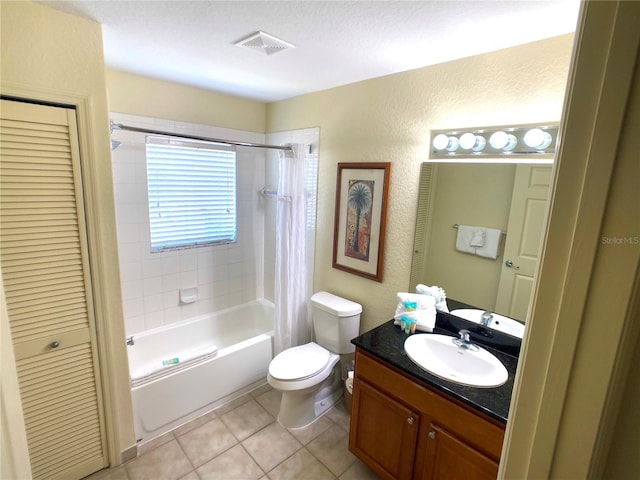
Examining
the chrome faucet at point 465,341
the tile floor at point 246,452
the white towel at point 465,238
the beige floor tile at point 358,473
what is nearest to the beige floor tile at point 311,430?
the tile floor at point 246,452

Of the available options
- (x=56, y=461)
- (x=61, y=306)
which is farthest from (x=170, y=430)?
(x=61, y=306)

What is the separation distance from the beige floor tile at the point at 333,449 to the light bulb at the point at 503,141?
6.79 ft

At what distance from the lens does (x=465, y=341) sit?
5.69 ft

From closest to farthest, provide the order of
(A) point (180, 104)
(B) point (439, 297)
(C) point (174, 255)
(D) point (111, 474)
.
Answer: (D) point (111, 474) < (B) point (439, 297) < (A) point (180, 104) < (C) point (174, 255)

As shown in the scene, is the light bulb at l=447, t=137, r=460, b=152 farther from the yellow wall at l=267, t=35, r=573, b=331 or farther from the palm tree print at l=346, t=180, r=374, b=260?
the palm tree print at l=346, t=180, r=374, b=260

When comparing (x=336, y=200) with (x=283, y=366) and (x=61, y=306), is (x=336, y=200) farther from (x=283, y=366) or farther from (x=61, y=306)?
(x=61, y=306)

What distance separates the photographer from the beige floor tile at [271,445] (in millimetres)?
1997

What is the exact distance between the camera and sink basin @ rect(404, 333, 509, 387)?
1.47m

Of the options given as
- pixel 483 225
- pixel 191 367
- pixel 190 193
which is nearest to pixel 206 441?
pixel 191 367

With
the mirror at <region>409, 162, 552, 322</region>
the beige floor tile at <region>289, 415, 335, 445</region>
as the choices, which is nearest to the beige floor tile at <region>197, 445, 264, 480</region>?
the beige floor tile at <region>289, 415, 335, 445</region>

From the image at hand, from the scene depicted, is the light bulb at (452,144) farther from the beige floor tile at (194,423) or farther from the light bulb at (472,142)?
the beige floor tile at (194,423)

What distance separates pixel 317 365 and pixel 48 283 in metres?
1.64

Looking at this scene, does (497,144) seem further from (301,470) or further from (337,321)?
(301,470)

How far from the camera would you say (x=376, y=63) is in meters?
1.90
